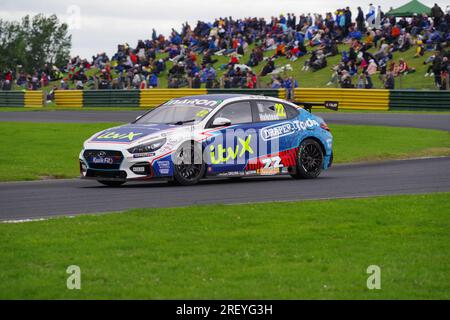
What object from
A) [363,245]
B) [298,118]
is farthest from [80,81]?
[363,245]

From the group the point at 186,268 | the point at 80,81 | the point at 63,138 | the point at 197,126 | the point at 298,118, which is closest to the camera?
the point at 186,268

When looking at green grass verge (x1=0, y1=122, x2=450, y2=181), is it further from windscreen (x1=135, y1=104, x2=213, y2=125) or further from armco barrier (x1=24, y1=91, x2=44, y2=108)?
armco barrier (x1=24, y1=91, x2=44, y2=108)

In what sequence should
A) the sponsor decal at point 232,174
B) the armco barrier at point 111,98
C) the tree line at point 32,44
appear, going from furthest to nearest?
the tree line at point 32,44, the armco barrier at point 111,98, the sponsor decal at point 232,174

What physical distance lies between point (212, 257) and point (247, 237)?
1.05m

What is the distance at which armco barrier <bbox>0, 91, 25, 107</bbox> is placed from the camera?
4500 centimetres

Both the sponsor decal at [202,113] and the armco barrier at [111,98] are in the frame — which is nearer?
the sponsor decal at [202,113]

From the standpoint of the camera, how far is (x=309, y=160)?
15.6 metres

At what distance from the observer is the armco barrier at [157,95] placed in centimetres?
3975

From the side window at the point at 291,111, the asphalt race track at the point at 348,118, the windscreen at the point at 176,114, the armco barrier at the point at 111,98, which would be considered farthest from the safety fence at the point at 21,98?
the side window at the point at 291,111

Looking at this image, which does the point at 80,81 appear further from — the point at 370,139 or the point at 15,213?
the point at 15,213

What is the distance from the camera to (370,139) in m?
24.0

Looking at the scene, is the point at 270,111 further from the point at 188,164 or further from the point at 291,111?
the point at 188,164

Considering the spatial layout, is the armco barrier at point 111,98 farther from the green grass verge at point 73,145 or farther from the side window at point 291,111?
the side window at point 291,111

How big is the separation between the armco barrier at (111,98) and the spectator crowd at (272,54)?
0.89m
